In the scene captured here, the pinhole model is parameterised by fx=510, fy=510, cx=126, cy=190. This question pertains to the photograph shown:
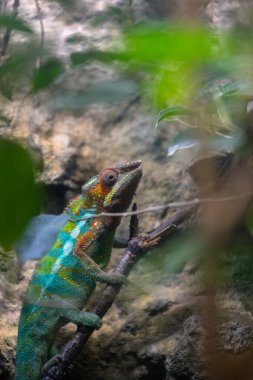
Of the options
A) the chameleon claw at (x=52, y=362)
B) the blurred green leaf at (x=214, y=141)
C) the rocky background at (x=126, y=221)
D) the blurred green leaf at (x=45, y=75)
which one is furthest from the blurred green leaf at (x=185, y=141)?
the chameleon claw at (x=52, y=362)

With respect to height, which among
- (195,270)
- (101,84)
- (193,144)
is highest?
(101,84)

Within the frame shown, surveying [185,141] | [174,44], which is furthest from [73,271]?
[174,44]

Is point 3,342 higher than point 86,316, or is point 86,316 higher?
point 86,316

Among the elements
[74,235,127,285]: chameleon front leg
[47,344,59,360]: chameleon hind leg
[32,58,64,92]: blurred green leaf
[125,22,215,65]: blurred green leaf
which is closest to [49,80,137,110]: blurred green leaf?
[32,58,64,92]: blurred green leaf

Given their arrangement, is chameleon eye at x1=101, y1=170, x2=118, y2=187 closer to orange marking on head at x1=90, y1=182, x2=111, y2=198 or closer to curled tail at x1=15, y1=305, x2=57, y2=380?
Result: orange marking on head at x1=90, y1=182, x2=111, y2=198

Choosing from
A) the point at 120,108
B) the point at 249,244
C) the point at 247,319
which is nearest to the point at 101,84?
the point at 249,244

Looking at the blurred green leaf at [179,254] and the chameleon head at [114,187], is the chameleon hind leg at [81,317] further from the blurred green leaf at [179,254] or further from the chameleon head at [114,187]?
the blurred green leaf at [179,254]

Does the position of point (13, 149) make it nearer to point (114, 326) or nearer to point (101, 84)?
point (101, 84)
